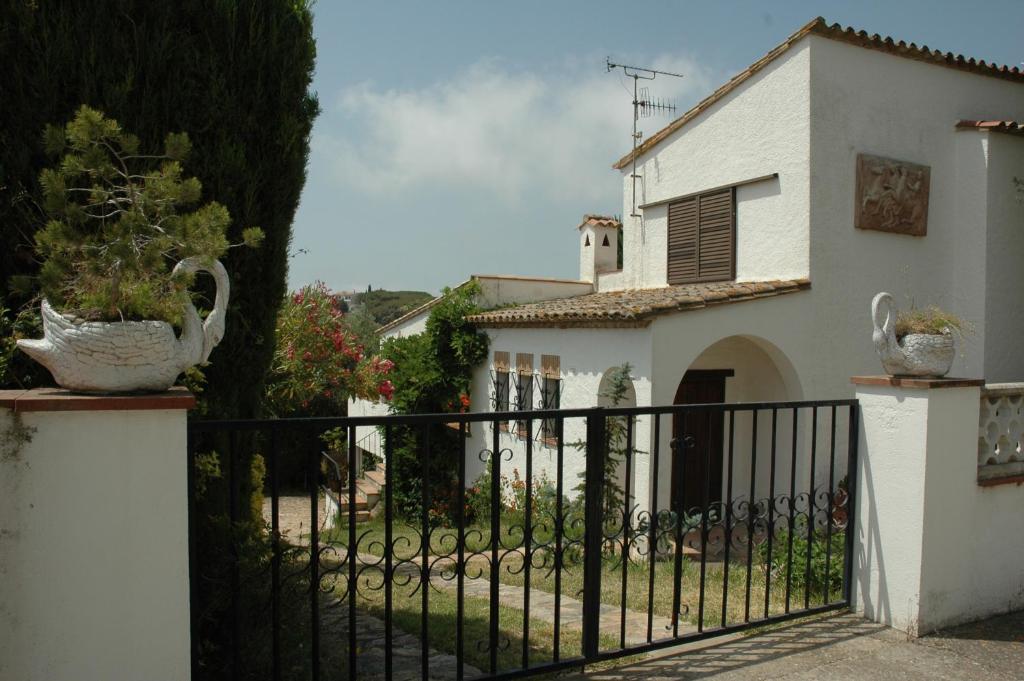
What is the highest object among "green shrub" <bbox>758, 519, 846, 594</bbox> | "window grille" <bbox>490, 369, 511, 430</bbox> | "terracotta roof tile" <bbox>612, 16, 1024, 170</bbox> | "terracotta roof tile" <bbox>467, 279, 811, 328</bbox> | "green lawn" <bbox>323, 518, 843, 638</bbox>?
"terracotta roof tile" <bbox>612, 16, 1024, 170</bbox>

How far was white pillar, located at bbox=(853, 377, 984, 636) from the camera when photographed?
507 centimetres

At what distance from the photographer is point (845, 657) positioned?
185 inches

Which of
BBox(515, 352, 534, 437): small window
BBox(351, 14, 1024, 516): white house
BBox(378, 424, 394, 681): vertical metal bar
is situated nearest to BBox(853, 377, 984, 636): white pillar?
BBox(378, 424, 394, 681): vertical metal bar

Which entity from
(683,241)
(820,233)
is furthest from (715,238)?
(820,233)

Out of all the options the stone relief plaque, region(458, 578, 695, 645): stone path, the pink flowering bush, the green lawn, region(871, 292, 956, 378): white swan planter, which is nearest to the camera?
region(871, 292, 956, 378): white swan planter

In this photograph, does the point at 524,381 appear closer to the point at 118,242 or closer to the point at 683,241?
the point at 683,241

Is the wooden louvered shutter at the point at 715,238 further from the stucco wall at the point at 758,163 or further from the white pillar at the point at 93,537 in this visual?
the white pillar at the point at 93,537

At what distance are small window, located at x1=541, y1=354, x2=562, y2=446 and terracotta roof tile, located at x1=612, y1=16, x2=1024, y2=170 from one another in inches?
170

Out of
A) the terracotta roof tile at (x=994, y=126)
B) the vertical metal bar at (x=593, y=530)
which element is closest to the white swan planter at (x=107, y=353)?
the vertical metal bar at (x=593, y=530)

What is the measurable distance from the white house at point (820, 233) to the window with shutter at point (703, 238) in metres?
0.03

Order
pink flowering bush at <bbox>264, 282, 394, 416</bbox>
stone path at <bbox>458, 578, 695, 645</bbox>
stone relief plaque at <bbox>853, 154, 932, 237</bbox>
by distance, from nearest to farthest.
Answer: stone path at <bbox>458, 578, 695, 645</bbox>, pink flowering bush at <bbox>264, 282, 394, 416</bbox>, stone relief plaque at <bbox>853, 154, 932, 237</bbox>

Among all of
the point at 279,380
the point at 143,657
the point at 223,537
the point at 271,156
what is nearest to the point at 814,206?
the point at 279,380

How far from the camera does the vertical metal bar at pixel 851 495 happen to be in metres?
5.41

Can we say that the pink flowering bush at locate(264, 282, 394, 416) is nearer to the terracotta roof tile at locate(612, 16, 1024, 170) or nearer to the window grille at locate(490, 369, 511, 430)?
the window grille at locate(490, 369, 511, 430)
